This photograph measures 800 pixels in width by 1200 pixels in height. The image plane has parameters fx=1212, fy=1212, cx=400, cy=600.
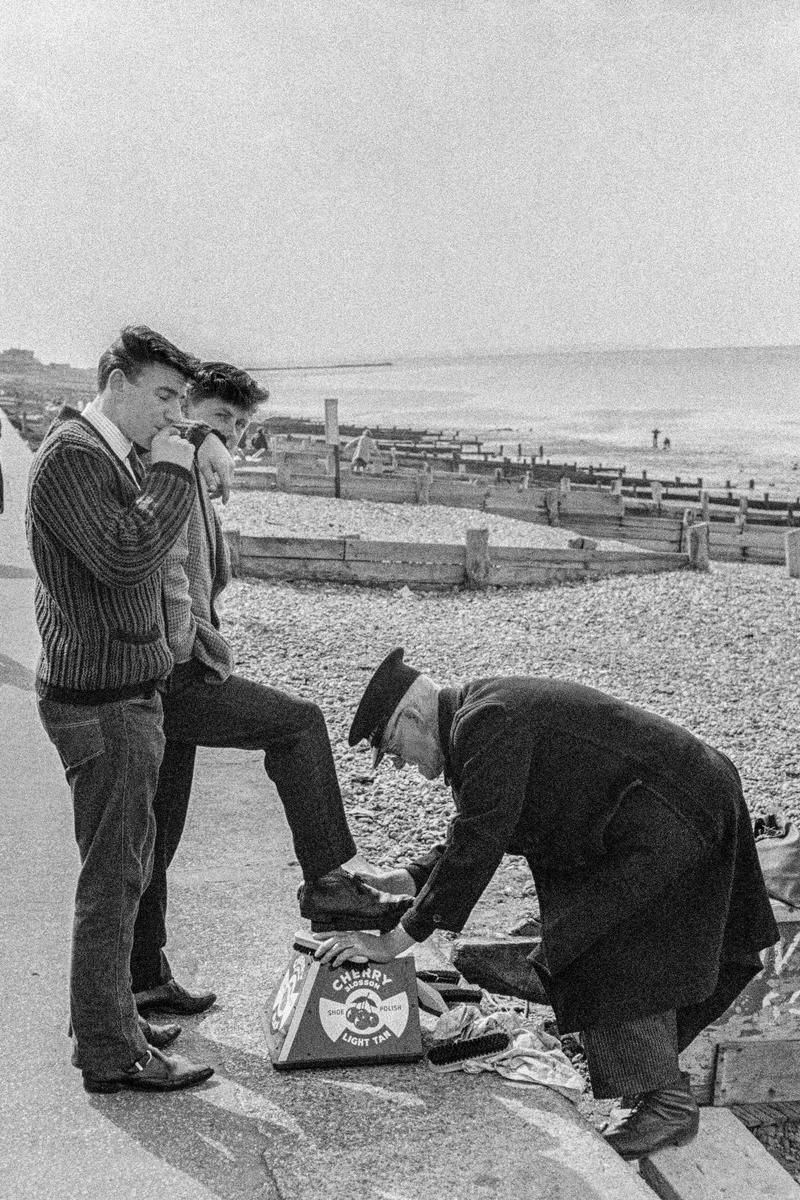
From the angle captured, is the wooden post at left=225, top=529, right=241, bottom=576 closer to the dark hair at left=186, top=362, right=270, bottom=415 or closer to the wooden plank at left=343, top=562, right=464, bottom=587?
the wooden plank at left=343, top=562, right=464, bottom=587

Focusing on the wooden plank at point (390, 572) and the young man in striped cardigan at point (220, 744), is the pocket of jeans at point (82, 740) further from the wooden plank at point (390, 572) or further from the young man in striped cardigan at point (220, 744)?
the wooden plank at point (390, 572)

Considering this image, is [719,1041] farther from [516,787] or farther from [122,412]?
[122,412]

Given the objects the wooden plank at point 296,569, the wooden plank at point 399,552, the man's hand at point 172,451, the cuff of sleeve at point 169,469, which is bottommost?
the wooden plank at point 296,569

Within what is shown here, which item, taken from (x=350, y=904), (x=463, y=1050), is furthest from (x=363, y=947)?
(x=463, y=1050)

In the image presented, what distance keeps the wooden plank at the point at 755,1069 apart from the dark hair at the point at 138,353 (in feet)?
8.62

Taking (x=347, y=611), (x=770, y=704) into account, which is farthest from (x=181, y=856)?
(x=347, y=611)

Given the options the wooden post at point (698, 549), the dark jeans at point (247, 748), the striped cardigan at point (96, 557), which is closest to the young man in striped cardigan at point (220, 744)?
the dark jeans at point (247, 748)

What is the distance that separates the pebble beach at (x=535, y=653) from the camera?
638 centimetres

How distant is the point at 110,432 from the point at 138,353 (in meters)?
0.22

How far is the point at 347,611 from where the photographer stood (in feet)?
39.4

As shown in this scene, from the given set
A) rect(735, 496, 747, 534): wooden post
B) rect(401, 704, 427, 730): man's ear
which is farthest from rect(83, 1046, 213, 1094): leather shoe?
rect(735, 496, 747, 534): wooden post

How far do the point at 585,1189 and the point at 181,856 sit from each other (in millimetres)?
2746

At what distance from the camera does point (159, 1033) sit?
140 inches

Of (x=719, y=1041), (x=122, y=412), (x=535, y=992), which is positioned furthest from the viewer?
(x=535, y=992)
